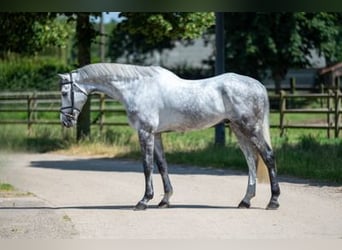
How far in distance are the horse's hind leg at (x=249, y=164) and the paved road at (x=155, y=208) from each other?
7.3 inches

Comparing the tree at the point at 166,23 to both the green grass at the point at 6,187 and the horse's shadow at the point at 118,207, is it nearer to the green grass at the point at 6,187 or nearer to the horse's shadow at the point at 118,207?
the green grass at the point at 6,187

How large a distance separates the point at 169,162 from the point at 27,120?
8143mm

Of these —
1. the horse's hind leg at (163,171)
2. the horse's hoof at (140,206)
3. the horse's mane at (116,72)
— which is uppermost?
the horse's mane at (116,72)

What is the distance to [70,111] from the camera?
10.9 metres

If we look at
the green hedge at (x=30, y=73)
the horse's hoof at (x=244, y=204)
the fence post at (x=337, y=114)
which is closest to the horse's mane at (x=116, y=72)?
the horse's hoof at (x=244, y=204)

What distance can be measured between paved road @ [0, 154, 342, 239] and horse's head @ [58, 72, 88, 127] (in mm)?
1202

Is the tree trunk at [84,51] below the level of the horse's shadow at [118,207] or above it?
above

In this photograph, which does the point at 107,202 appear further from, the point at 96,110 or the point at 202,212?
the point at 96,110

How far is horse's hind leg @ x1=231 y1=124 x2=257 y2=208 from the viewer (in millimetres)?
10781

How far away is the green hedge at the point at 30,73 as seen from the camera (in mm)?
26525

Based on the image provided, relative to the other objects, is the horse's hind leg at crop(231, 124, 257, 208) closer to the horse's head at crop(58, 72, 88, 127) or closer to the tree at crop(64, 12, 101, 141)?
the horse's head at crop(58, 72, 88, 127)

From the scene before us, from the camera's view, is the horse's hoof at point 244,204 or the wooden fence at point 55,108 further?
the wooden fence at point 55,108

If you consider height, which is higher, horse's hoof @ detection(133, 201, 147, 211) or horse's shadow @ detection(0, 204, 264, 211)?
horse's hoof @ detection(133, 201, 147, 211)

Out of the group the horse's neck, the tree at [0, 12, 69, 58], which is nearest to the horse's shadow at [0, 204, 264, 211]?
the horse's neck
